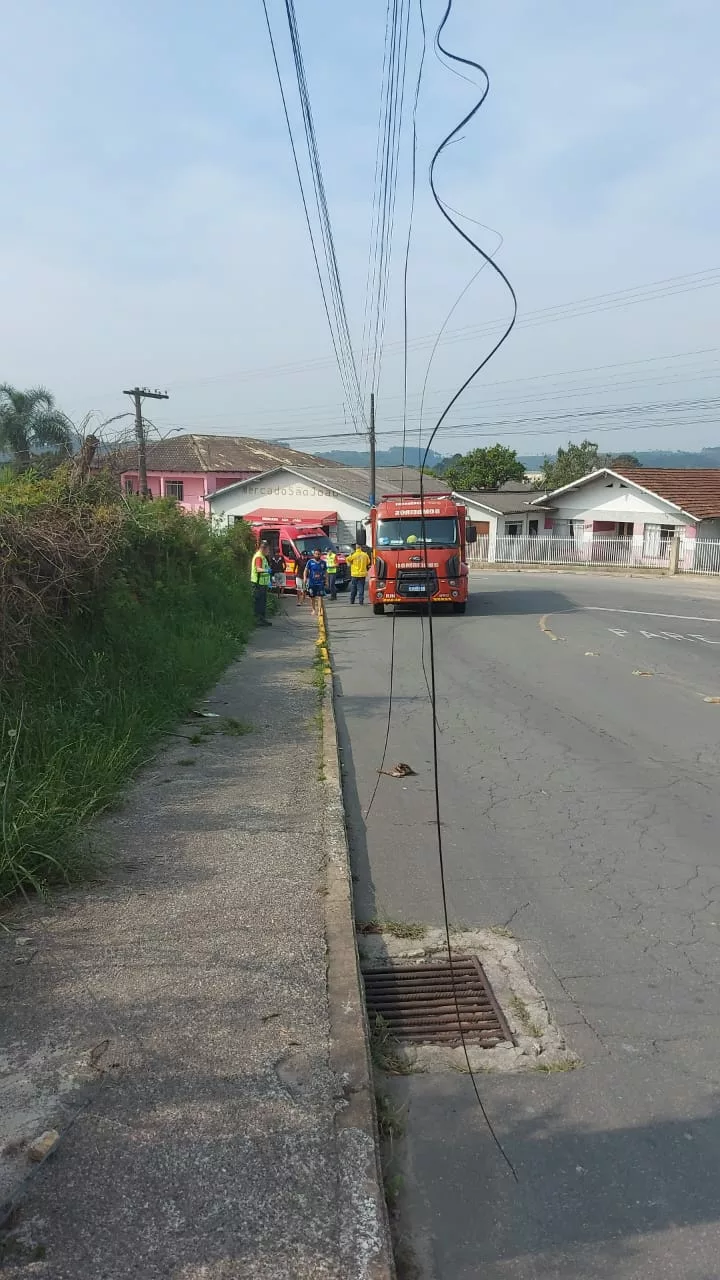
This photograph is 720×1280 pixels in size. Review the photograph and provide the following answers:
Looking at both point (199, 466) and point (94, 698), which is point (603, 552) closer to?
point (199, 466)

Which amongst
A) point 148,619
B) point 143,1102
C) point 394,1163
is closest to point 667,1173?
point 394,1163

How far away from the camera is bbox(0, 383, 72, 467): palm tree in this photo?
960 centimetres

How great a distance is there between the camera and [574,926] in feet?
15.6

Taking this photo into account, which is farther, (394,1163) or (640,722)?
(640,722)

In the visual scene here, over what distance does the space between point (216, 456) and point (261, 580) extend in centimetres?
4471

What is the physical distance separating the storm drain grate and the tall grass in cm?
189

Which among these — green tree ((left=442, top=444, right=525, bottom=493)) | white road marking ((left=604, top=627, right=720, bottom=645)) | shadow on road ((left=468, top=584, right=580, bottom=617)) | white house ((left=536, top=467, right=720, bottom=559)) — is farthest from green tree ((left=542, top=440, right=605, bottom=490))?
white road marking ((left=604, top=627, right=720, bottom=645))

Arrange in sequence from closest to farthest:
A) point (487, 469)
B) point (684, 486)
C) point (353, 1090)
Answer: point (353, 1090) < point (684, 486) < point (487, 469)

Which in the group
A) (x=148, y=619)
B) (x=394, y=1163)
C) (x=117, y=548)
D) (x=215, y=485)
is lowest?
(x=394, y=1163)

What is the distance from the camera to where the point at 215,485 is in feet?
188

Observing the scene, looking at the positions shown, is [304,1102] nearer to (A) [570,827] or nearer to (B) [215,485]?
(A) [570,827]

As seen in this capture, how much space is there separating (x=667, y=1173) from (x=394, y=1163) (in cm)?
93

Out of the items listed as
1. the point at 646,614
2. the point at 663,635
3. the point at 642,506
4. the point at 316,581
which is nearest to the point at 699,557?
the point at 642,506

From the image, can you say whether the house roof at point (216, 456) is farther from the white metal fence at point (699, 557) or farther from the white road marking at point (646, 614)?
the white road marking at point (646, 614)
